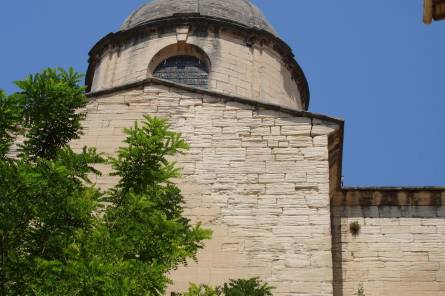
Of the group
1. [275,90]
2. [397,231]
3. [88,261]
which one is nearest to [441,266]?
[397,231]

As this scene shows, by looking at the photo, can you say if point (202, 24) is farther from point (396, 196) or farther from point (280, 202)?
point (280, 202)

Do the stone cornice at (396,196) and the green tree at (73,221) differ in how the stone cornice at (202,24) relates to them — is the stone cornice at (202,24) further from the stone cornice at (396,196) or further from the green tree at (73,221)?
the green tree at (73,221)

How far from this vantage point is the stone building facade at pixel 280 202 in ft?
32.4

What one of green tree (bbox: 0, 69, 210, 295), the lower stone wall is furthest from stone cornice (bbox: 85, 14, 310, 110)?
green tree (bbox: 0, 69, 210, 295)

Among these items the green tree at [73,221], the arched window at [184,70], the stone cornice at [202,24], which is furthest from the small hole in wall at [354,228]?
the stone cornice at [202,24]

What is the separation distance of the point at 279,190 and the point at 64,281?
4544mm

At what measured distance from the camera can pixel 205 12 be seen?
1792 cm

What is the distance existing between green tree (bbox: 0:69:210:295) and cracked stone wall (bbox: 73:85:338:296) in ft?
7.32

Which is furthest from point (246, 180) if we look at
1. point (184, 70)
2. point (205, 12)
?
point (205, 12)

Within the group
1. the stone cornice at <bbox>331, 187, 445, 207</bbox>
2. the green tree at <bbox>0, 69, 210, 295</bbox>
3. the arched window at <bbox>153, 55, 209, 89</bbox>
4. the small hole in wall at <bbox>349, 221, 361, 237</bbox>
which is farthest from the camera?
the arched window at <bbox>153, 55, 209, 89</bbox>

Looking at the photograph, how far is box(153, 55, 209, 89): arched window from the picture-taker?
1641 cm

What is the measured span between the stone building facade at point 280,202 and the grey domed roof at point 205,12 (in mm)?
6163

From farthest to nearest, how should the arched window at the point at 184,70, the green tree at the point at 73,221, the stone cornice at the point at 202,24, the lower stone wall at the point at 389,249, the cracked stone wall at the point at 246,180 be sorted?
the stone cornice at the point at 202,24, the arched window at the point at 184,70, the lower stone wall at the point at 389,249, the cracked stone wall at the point at 246,180, the green tree at the point at 73,221

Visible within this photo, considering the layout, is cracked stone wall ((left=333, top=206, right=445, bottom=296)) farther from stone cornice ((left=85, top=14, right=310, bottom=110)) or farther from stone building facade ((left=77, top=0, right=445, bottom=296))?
stone cornice ((left=85, top=14, right=310, bottom=110))
